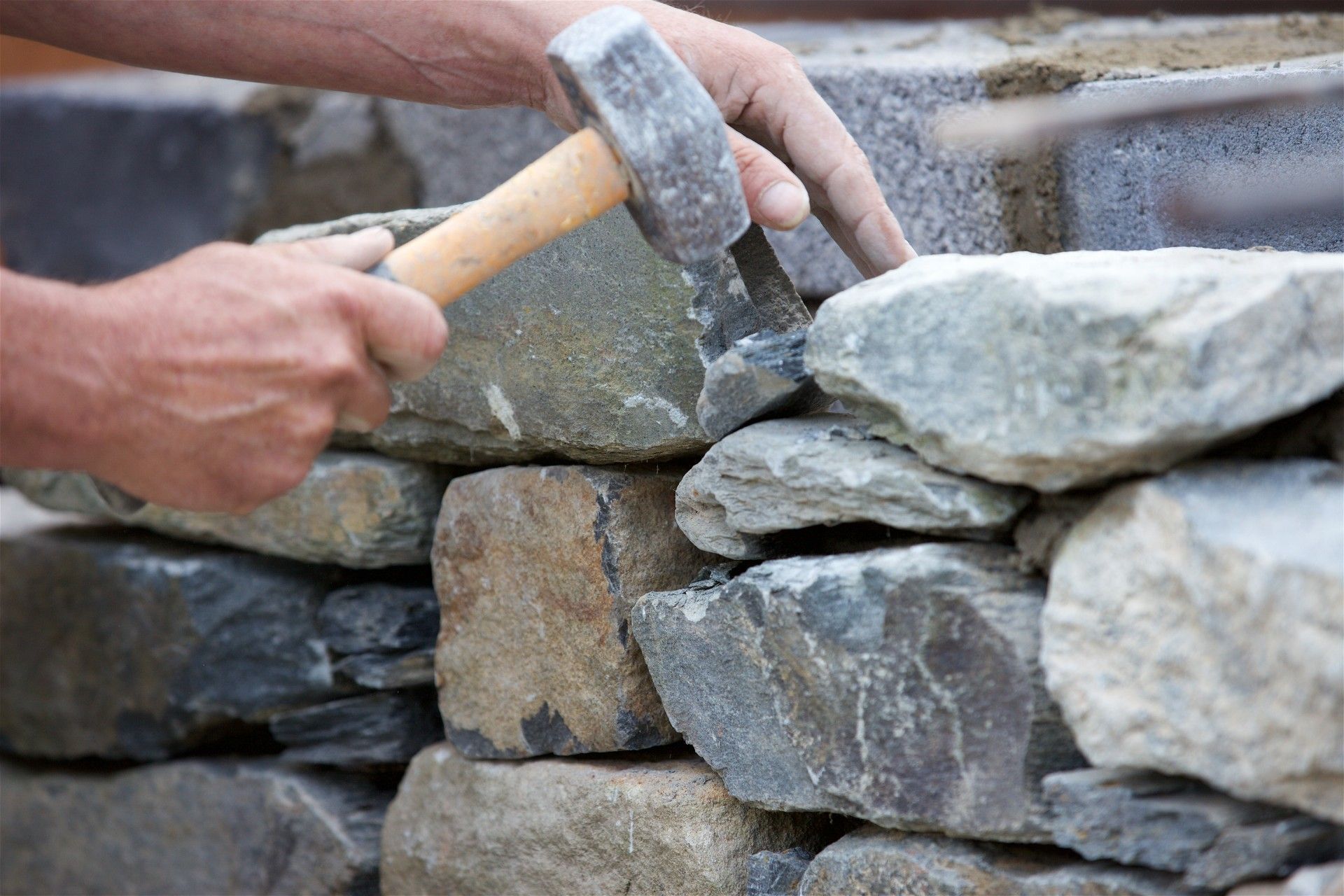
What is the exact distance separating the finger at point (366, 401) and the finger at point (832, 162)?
0.72 m

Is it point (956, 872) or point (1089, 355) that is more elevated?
point (1089, 355)

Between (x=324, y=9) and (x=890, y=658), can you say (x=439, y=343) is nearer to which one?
(x=890, y=658)

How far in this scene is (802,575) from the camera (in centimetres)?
152

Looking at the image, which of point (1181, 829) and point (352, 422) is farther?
point (352, 422)

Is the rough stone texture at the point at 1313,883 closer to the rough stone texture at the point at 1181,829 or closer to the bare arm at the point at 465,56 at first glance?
the rough stone texture at the point at 1181,829

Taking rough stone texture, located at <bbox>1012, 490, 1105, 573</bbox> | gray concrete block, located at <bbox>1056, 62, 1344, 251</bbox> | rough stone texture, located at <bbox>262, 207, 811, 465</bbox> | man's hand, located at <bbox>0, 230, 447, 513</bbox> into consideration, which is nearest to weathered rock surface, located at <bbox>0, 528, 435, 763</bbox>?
rough stone texture, located at <bbox>262, 207, 811, 465</bbox>

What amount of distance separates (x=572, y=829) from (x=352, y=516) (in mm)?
743

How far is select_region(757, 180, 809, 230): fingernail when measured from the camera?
1.66 m

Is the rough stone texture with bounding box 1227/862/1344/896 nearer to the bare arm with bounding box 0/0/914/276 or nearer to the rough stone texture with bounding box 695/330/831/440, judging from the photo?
the rough stone texture with bounding box 695/330/831/440

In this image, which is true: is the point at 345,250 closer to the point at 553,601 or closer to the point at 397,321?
the point at 397,321

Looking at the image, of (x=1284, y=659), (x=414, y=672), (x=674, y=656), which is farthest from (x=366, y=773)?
(x=1284, y=659)


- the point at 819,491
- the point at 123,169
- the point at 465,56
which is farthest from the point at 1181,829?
the point at 123,169

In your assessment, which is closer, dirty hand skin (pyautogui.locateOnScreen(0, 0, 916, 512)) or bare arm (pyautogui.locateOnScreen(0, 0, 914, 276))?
dirty hand skin (pyautogui.locateOnScreen(0, 0, 916, 512))

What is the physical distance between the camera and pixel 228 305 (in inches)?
53.7
